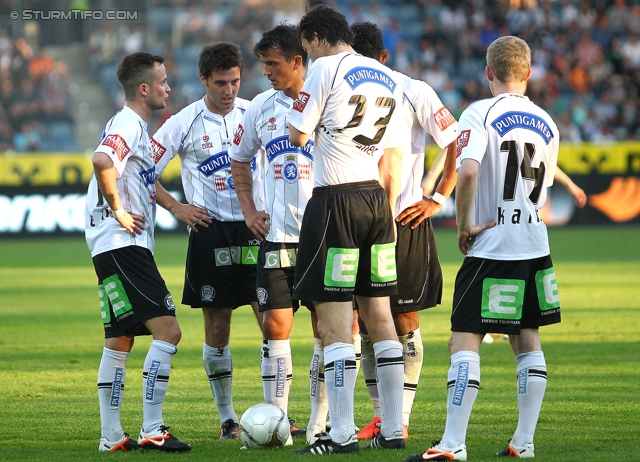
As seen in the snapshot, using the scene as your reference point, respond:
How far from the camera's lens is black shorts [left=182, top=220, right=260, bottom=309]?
20.7ft

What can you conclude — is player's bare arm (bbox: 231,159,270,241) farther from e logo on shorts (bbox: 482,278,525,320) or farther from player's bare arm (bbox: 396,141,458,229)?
e logo on shorts (bbox: 482,278,525,320)

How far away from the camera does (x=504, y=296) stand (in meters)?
4.98

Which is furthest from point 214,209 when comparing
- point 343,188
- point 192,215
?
point 343,188

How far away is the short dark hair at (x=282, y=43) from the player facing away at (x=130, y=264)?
2.11ft

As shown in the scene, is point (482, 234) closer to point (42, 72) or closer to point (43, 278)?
point (43, 278)

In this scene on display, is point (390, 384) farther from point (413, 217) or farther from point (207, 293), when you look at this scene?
point (207, 293)

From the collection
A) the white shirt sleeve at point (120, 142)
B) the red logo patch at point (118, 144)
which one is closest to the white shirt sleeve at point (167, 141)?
the white shirt sleeve at point (120, 142)

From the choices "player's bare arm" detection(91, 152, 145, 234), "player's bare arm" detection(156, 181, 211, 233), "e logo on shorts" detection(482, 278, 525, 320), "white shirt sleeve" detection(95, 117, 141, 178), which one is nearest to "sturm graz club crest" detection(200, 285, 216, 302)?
"player's bare arm" detection(156, 181, 211, 233)

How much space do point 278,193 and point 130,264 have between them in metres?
1.01

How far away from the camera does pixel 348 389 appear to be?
512 cm

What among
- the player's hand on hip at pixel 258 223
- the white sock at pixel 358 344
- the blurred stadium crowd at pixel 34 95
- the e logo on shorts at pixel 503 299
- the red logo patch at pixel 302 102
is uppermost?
the blurred stadium crowd at pixel 34 95

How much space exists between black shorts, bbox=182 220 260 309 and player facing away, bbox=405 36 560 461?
5.79 feet

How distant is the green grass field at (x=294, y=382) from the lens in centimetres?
544

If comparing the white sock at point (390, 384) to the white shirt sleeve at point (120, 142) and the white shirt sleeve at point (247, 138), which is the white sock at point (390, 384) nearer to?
the white shirt sleeve at point (247, 138)
